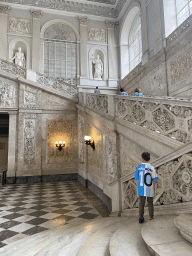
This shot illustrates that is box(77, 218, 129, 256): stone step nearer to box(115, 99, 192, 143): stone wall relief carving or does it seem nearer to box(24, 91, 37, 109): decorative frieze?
box(115, 99, 192, 143): stone wall relief carving

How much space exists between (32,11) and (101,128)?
11.4 m

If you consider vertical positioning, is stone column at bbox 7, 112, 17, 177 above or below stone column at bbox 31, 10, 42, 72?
below

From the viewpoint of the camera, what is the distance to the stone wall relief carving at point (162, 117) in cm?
284

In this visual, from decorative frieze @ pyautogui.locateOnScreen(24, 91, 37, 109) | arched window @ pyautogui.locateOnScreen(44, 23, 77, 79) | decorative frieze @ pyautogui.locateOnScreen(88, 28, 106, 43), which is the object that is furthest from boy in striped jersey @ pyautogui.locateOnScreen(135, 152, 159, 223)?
decorative frieze @ pyautogui.locateOnScreen(88, 28, 106, 43)

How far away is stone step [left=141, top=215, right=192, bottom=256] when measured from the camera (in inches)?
74.2

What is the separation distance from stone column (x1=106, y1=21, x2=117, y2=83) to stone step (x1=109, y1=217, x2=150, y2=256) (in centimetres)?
1245

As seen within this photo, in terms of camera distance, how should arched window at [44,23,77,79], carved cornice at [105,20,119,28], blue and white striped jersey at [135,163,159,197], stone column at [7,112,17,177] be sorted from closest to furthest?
blue and white striped jersey at [135,163,159,197]
stone column at [7,112,17,177]
arched window at [44,23,77,79]
carved cornice at [105,20,119,28]

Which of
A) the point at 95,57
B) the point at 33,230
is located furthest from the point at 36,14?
the point at 33,230

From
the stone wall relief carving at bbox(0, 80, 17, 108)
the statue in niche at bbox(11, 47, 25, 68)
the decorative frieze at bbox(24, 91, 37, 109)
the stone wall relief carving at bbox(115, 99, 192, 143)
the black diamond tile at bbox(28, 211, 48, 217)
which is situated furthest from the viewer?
the statue in niche at bbox(11, 47, 25, 68)

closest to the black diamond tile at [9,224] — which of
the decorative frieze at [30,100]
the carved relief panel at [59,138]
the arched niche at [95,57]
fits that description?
the carved relief panel at [59,138]

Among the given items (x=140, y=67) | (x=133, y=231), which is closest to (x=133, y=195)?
(x=133, y=231)

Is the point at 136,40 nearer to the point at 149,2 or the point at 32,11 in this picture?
the point at 149,2

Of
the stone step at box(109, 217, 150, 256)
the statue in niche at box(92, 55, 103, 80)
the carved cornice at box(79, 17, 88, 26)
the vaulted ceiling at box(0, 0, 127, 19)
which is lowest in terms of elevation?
the stone step at box(109, 217, 150, 256)

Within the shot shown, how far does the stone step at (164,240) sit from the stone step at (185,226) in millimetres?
55
